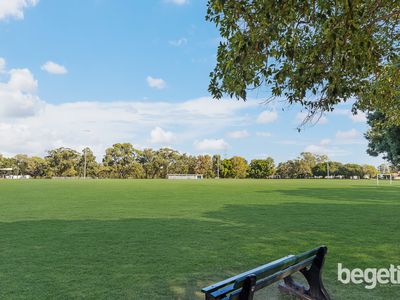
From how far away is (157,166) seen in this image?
335ft

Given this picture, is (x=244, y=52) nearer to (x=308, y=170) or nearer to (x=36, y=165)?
Answer: (x=36, y=165)

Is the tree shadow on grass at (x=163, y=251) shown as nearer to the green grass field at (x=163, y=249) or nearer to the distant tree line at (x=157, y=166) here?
the green grass field at (x=163, y=249)

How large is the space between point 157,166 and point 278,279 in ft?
326

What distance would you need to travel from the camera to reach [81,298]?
437 centimetres

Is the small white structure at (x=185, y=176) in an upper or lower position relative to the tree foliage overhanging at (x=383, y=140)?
lower

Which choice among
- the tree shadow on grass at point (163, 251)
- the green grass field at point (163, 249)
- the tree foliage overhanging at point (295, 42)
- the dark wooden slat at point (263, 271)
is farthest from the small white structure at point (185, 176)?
the dark wooden slat at point (263, 271)

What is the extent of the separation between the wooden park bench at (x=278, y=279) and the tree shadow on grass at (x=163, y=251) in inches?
20.6

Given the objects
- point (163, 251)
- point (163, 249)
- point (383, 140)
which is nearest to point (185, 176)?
point (383, 140)

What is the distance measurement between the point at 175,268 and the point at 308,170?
11467 centimetres

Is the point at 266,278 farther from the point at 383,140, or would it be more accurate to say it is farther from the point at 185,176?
the point at 185,176

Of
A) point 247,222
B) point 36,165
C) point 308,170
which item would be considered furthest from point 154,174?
point 247,222

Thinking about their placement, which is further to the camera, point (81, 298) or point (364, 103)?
point (364, 103)

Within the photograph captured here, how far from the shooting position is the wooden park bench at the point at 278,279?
3062 mm

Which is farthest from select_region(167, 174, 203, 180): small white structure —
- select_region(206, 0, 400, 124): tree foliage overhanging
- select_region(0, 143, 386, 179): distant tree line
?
select_region(206, 0, 400, 124): tree foliage overhanging
